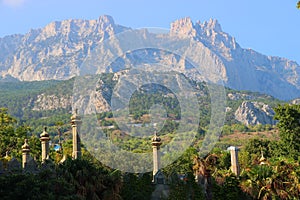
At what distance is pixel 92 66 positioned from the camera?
27.9 m

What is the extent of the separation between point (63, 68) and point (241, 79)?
6949cm

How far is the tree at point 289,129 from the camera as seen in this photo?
114ft

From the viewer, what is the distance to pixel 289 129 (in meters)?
35.2

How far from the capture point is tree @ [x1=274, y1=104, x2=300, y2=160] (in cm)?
3462

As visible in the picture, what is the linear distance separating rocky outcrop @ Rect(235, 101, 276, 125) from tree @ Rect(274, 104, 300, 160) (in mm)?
67049

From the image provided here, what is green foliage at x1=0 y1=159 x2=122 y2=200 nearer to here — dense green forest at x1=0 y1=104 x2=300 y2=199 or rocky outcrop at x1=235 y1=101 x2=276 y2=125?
dense green forest at x1=0 y1=104 x2=300 y2=199

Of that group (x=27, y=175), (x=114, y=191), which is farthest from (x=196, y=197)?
(x=27, y=175)

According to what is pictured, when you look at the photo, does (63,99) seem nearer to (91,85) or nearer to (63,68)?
(91,85)

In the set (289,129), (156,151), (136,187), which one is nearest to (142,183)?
(136,187)

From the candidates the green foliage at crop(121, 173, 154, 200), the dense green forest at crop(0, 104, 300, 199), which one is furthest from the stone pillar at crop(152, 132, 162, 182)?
the green foliage at crop(121, 173, 154, 200)

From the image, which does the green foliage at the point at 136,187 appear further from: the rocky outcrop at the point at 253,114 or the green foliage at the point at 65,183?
the rocky outcrop at the point at 253,114

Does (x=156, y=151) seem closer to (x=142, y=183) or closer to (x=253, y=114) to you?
(x=142, y=183)

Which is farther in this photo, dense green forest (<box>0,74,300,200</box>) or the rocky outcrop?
the rocky outcrop

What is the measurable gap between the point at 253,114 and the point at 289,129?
2771 inches
